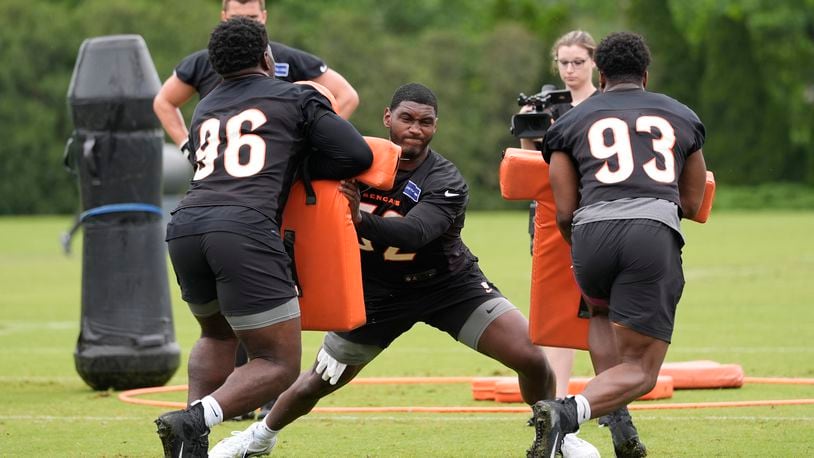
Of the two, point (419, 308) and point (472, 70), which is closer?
point (419, 308)

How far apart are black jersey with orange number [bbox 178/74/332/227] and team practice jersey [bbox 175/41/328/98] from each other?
88.9 inches

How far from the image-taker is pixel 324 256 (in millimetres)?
6090

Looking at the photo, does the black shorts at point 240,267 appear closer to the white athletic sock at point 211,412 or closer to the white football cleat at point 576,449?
the white athletic sock at point 211,412

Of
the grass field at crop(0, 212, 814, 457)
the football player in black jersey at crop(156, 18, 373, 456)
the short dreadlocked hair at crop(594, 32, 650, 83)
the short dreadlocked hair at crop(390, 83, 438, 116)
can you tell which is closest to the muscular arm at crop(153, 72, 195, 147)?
the grass field at crop(0, 212, 814, 457)

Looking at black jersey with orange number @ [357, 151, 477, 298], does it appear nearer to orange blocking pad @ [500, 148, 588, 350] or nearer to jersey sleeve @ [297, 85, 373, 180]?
orange blocking pad @ [500, 148, 588, 350]

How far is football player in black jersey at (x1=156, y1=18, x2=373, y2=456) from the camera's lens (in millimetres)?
5750

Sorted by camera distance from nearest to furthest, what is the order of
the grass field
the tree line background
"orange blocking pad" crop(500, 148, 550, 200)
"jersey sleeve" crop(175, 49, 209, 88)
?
1. "orange blocking pad" crop(500, 148, 550, 200)
2. the grass field
3. "jersey sleeve" crop(175, 49, 209, 88)
4. the tree line background

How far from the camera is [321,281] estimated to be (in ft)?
20.0

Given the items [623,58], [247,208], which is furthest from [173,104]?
[623,58]

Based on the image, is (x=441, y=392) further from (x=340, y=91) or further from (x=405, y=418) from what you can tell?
(x=340, y=91)

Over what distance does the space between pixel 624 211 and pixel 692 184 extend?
19.0 inches

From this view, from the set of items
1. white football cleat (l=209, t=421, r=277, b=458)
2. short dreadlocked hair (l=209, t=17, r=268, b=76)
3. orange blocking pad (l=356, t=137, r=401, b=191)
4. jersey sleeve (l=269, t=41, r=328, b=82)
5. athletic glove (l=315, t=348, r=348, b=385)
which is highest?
short dreadlocked hair (l=209, t=17, r=268, b=76)

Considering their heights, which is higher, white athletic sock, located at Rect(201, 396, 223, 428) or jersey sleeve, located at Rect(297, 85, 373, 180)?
jersey sleeve, located at Rect(297, 85, 373, 180)

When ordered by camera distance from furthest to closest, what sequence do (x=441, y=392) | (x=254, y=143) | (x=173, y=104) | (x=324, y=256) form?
(x=441, y=392) → (x=173, y=104) → (x=324, y=256) → (x=254, y=143)
